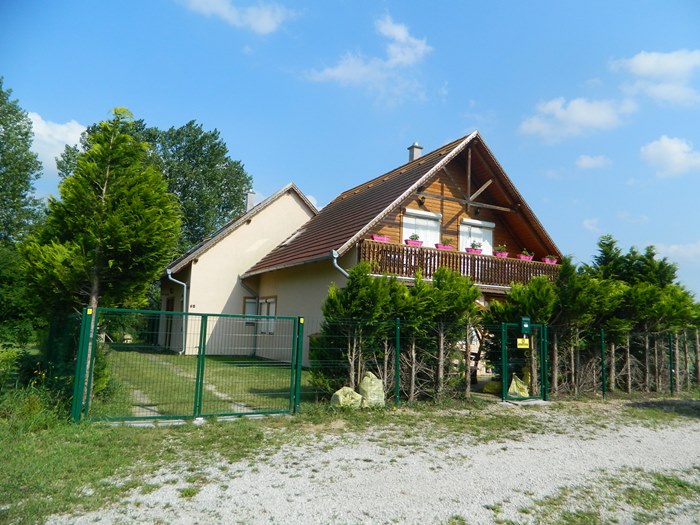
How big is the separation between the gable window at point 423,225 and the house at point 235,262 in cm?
601

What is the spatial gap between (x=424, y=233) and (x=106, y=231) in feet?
38.0

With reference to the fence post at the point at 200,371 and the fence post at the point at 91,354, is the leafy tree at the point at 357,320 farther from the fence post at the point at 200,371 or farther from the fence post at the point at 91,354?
the fence post at the point at 91,354

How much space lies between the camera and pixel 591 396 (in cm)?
1259

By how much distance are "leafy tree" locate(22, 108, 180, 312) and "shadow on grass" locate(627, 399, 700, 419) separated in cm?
1085

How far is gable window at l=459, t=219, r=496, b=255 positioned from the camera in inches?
734

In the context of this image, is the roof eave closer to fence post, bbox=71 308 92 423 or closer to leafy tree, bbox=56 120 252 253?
fence post, bbox=71 308 92 423

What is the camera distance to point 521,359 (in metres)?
12.3

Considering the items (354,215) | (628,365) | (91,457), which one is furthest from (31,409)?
(628,365)

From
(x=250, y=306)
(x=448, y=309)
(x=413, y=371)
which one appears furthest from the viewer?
(x=250, y=306)

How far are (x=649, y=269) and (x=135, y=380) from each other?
49.4 ft

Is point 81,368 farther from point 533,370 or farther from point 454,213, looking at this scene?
point 454,213

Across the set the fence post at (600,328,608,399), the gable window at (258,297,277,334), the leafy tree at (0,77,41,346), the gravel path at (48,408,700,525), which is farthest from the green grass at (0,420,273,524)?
the leafy tree at (0,77,41,346)

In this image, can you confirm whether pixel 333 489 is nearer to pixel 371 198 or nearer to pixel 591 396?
pixel 591 396

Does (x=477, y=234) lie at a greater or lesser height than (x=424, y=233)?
greater
